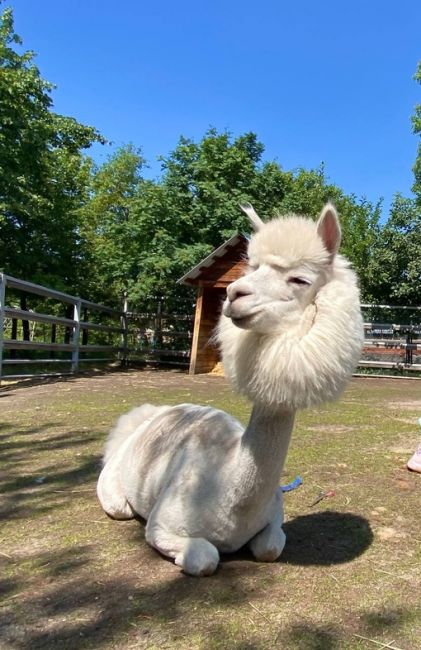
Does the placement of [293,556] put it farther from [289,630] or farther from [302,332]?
[302,332]

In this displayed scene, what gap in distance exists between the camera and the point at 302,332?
1.99 meters

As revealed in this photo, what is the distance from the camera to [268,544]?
2.36 meters

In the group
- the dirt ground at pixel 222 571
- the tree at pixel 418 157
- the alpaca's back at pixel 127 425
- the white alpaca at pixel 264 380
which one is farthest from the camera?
the tree at pixel 418 157

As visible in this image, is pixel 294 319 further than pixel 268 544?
No

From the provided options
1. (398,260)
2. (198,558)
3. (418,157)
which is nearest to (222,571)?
(198,558)

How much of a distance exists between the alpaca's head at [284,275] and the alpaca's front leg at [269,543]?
0.97 m

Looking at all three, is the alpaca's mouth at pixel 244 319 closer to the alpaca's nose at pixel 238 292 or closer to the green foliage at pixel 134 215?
the alpaca's nose at pixel 238 292

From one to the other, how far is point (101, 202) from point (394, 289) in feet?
77.2

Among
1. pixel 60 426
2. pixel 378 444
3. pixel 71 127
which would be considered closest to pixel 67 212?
pixel 71 127

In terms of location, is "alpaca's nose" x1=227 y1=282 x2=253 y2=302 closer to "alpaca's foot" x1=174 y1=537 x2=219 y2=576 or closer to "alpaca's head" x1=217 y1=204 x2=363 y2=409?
"alpaca's head" x1=217 y1=204 x2=363 y2=409

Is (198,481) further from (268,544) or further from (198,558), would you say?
(268,544)

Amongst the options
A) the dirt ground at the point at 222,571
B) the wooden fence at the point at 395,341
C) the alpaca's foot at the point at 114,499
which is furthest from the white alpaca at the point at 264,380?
the wooden fence at the point at 395,341

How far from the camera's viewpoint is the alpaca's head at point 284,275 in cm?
201

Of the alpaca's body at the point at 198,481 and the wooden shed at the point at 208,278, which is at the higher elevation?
the wooden shed at the point at 208,278
